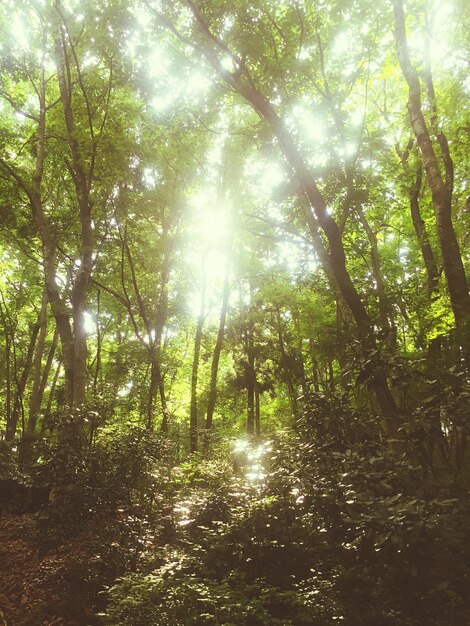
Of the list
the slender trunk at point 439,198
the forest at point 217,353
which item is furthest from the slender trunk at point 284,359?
the slender trunk at point 439,198

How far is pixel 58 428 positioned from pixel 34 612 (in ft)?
10.3

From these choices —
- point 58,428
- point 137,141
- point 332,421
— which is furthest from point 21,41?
point 332,421

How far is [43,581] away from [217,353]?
34.9 feet

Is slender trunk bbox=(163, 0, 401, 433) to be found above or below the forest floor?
above

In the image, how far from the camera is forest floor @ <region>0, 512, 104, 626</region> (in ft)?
14.6

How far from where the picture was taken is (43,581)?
5250mm

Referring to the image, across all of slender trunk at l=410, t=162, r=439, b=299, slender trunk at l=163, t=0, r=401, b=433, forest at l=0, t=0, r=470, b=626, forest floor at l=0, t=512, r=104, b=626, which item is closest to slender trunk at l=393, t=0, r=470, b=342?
forest at l=0, t=0, r=470, b=626

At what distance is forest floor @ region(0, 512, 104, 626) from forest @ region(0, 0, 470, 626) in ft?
0.12

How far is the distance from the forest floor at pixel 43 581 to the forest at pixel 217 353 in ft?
0.12

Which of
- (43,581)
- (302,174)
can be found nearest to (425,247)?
(302,174)

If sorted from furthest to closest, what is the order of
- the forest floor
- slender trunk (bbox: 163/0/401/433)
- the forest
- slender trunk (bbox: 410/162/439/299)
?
slender trunk (bbox: 410/162/439/299) < slender trunk (bbox: 163/0/401/433) < the forest floor < the forest

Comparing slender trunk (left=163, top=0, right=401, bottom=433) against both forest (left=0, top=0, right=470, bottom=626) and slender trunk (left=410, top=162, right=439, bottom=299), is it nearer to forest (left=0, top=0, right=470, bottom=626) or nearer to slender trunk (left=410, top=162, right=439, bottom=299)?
forest (left=0, top=0, right=470, bottom=626)

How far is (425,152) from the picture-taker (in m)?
7.17

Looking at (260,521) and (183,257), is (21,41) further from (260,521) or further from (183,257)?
(260,521)
